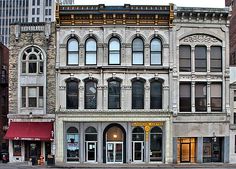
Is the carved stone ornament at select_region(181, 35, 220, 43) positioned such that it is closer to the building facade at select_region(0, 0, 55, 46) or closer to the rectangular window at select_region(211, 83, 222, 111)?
the rectangular window at select_region(211, 83, 222, 111)

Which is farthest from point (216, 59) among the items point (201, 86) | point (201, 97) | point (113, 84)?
point (113, 84)

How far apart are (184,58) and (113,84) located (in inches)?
295

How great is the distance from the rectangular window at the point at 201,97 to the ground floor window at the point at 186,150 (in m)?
3.22

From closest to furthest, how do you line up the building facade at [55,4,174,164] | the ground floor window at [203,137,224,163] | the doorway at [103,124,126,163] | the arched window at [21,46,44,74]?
1. the building facade at [55,4,174,164]
2. the doorway at [103,124,126,163]
3. the ground floor window at [203,137,224,163]
4. the arched window at [21,46,44,74]

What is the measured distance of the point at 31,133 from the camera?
39375 mm

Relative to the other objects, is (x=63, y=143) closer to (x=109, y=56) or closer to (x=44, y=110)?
(x=44, y=110)

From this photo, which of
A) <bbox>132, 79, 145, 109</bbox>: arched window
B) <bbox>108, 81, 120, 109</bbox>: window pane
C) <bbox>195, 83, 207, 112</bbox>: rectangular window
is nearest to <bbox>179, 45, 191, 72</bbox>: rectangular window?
<bbox>195, 83, 207, 112</bbox>: rectangular window

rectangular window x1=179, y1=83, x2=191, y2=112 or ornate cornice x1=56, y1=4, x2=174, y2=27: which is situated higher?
ornate cornice x1=56, y1=4, x2=174, y2=27

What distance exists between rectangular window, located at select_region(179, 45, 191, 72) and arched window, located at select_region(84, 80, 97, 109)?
869 cm

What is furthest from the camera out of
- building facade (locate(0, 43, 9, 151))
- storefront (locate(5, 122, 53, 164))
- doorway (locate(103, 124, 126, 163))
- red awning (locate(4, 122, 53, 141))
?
building facade (locate(0, 43, 9, 151))

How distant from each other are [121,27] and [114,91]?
628 cm

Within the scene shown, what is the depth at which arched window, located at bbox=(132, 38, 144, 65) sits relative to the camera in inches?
1592

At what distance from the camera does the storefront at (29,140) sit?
129ft

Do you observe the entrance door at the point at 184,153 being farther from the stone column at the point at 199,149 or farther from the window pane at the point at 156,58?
the window pane at the point at 156,58
